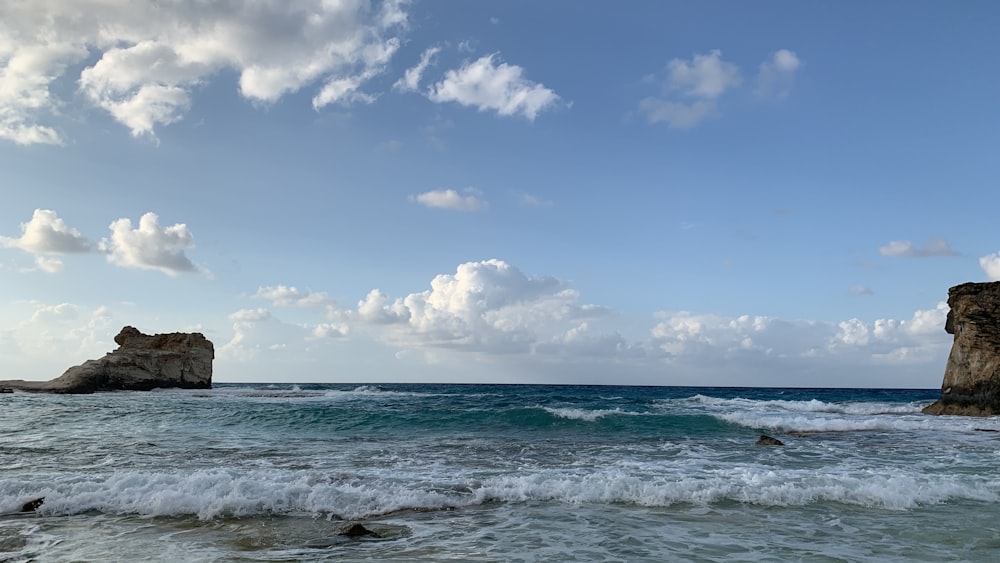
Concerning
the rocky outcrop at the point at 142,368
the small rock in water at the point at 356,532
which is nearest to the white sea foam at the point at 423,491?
the small rock in water at the point at 356,532

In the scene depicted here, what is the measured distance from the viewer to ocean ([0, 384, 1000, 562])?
8.37m

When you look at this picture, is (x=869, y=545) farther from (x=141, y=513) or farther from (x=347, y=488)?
(x=141, y=513)

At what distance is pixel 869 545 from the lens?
865 cm

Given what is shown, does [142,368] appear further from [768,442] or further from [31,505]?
[768,442]

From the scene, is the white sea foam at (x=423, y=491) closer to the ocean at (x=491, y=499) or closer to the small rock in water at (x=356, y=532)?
the ocean at (x=491, y=499)

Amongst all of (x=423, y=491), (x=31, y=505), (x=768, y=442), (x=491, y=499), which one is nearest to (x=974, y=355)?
(x=768, y=442)

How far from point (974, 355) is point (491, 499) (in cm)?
3413

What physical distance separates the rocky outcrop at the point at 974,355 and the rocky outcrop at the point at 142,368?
2668 inches

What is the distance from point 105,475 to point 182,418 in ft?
54.2

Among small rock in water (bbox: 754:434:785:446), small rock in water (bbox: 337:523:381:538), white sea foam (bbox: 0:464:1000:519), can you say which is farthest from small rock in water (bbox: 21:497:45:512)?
small rock in water (bbox: 754:434:785:446)

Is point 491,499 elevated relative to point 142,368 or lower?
lower

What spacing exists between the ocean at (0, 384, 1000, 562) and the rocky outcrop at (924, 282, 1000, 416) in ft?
47.4

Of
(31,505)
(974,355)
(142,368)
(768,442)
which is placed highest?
(974,355)

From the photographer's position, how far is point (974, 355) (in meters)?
32.7
